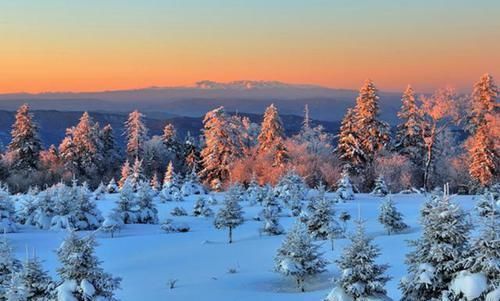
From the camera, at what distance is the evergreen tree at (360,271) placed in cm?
1128

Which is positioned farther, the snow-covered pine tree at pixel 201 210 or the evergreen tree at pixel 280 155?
the evergreen tree at pixel 280 155

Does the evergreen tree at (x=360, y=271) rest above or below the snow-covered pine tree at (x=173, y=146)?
above

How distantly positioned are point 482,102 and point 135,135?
135 feet

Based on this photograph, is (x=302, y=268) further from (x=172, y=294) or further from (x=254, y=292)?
(x=172, y=294)

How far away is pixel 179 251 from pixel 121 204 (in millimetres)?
7839

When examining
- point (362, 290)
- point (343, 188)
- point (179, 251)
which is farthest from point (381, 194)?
point (362, 290)

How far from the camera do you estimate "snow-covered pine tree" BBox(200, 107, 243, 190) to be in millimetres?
56375

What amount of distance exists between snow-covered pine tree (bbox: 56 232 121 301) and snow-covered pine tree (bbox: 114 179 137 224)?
60.2 ft

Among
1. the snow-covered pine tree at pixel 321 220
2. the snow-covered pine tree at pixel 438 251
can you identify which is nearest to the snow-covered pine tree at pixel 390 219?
the snow-covered pine tree at pixel 321 220

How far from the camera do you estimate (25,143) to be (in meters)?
59.6

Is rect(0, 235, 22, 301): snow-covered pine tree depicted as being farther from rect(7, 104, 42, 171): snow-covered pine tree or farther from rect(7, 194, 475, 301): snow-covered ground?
rect(7, 104, 42, 171): snow-covered pine tree

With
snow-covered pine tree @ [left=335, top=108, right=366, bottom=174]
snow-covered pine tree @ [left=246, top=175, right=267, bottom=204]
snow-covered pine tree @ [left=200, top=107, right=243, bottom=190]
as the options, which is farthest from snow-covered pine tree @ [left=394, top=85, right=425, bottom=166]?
snow-covered pine tree @ [left=246, top=175, right=267, bottom=204]

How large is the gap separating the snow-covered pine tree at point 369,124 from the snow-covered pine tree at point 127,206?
28.9 meters

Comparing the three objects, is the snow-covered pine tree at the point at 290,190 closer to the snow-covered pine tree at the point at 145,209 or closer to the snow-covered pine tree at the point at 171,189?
the snow-covered pine tree at the point at 171,189
